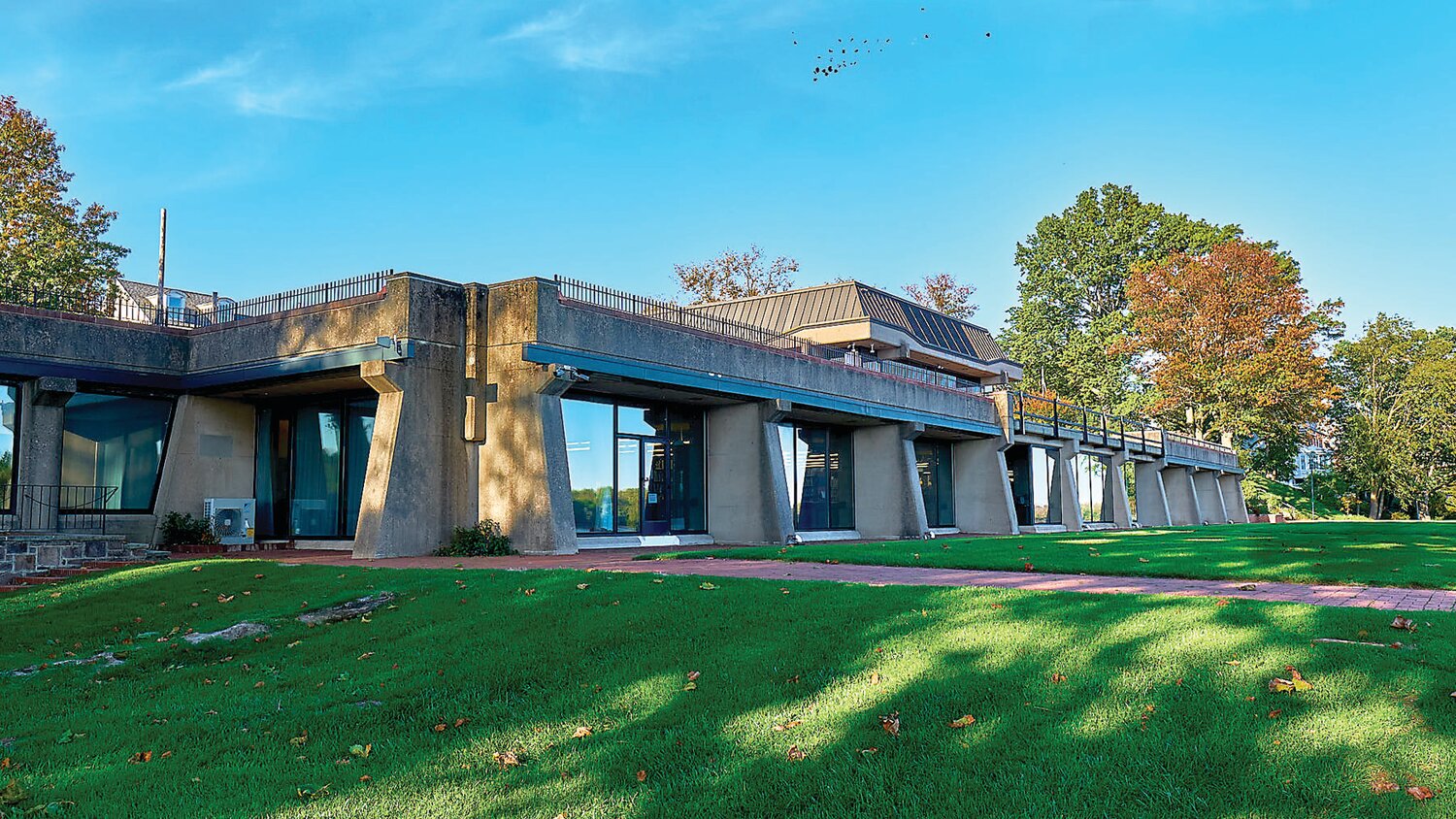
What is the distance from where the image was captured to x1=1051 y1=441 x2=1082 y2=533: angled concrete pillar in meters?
36.9

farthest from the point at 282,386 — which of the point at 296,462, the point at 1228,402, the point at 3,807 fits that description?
the point at 1228,402

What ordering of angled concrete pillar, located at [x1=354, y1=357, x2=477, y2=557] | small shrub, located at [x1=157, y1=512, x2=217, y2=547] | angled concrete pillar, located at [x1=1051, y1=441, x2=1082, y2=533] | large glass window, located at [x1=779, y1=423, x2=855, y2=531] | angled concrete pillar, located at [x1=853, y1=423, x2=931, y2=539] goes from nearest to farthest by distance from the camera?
angled concrete pillar, located at [x1=354, y1=357, x2=477, y2=557], small shrub, located at [x1=157, y1=512, x2=217, y2=547], large glass window, located at [x1=779, y1=423, x2=855, y2=531], angled concrete pillar, located at [x1=853, y1=423, x2=931, y2=539], angled concrete pillar, located at [x1=1051, y1=441, x2=1082, y2=533]

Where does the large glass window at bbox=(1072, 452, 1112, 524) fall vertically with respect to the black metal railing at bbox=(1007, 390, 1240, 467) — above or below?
below

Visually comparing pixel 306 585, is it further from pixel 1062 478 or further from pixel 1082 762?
pixel 1062 478

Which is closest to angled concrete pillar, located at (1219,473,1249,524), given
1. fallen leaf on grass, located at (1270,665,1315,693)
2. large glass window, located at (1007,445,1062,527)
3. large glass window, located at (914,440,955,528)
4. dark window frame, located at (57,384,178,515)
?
large glass window, located at (1007,445,1062,527)

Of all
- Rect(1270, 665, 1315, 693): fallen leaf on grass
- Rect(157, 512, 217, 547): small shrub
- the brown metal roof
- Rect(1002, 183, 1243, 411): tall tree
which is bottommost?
Rect(1270, 665, 1315, 693): fallen leaf on grass

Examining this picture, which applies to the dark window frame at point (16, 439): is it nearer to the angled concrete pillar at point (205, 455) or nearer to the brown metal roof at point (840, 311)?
the angled concrete pillar at point (205, 455)

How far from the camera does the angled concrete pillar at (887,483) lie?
28.0m

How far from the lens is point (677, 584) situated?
10.3 m

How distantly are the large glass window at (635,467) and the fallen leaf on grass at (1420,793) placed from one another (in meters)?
→ 15.9

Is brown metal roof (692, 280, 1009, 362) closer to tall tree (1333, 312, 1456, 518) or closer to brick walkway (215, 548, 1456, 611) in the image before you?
brick walkway (215, 548, 1456, 611)

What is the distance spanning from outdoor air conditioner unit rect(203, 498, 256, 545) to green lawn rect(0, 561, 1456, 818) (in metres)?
11.9

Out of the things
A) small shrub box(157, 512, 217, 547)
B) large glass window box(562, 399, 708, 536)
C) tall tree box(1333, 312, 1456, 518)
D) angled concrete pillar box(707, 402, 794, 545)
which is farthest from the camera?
tall tree box(1333, 312, 1456, 518)

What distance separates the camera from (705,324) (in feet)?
72.1
